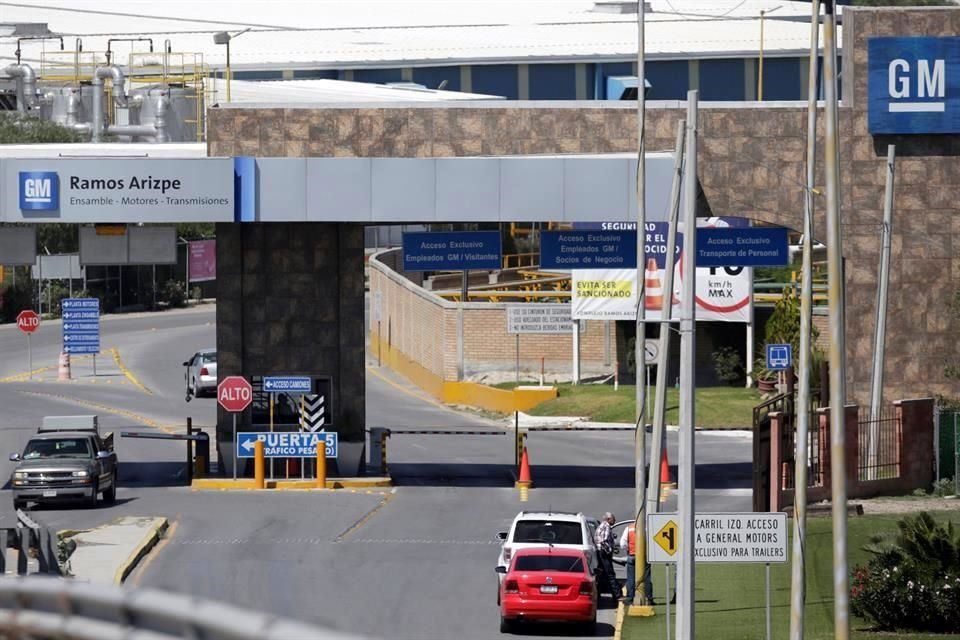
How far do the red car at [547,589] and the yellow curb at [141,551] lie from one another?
6.14m

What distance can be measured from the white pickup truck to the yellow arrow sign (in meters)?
15.7

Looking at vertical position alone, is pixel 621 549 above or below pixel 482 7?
below

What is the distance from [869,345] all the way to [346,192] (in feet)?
40.1

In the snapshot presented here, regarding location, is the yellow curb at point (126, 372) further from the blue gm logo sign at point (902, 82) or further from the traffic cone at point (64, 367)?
the blue gm logo sign at point (902, 82)

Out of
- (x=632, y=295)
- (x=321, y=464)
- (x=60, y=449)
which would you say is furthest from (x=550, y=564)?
(x=632, y=295)

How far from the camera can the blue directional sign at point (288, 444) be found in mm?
36188

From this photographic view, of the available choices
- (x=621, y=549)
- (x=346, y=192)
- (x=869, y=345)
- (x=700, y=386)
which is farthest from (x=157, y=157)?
(x=700, y=386)

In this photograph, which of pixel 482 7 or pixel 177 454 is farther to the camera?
pixel 482 7

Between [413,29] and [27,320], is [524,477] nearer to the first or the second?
[27,320]

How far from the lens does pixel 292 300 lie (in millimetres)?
37094

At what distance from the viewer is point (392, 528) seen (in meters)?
31.7

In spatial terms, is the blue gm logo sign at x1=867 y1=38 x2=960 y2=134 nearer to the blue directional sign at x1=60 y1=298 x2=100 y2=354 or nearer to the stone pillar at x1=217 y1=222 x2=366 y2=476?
the stone pillar at x1=217 y1=222 x2=366 y2=476

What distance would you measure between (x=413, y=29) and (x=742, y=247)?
58249 millimetres

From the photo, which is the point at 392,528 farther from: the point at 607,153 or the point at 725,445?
the point at 725,445
